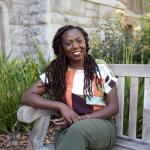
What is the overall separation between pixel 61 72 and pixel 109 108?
1.37ft

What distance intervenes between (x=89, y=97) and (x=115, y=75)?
0.95 ft

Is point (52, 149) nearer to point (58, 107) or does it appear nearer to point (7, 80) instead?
point (58, 107)

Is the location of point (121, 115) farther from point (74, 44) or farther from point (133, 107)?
point (74, 44)

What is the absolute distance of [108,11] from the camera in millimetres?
7793

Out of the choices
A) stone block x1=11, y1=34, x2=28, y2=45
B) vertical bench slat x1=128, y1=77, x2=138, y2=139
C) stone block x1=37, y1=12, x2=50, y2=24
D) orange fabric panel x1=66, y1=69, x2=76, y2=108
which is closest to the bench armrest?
orange fabric panel x1=66, y1=69, x2=76, y2=108

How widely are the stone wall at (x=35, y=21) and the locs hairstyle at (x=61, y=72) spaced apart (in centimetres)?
383

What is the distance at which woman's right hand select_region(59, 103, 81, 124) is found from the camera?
2.17m

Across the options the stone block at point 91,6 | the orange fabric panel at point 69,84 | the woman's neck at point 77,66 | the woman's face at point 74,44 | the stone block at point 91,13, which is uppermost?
the stone block at point 91,6

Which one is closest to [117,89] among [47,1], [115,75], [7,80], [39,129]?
[115,75]

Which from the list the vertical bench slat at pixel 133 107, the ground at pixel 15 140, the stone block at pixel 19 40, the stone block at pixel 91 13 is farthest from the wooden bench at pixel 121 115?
the stone block at pixel 91 13

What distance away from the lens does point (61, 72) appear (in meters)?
2.40

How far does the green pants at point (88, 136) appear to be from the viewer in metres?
1.97

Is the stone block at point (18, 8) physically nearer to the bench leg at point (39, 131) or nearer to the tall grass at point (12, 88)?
the tall grass at point (12, 88)

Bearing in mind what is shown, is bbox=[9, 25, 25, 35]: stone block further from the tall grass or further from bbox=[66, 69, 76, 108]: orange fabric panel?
bbox=[66, 69, 76, 108]: orange fabric panel
